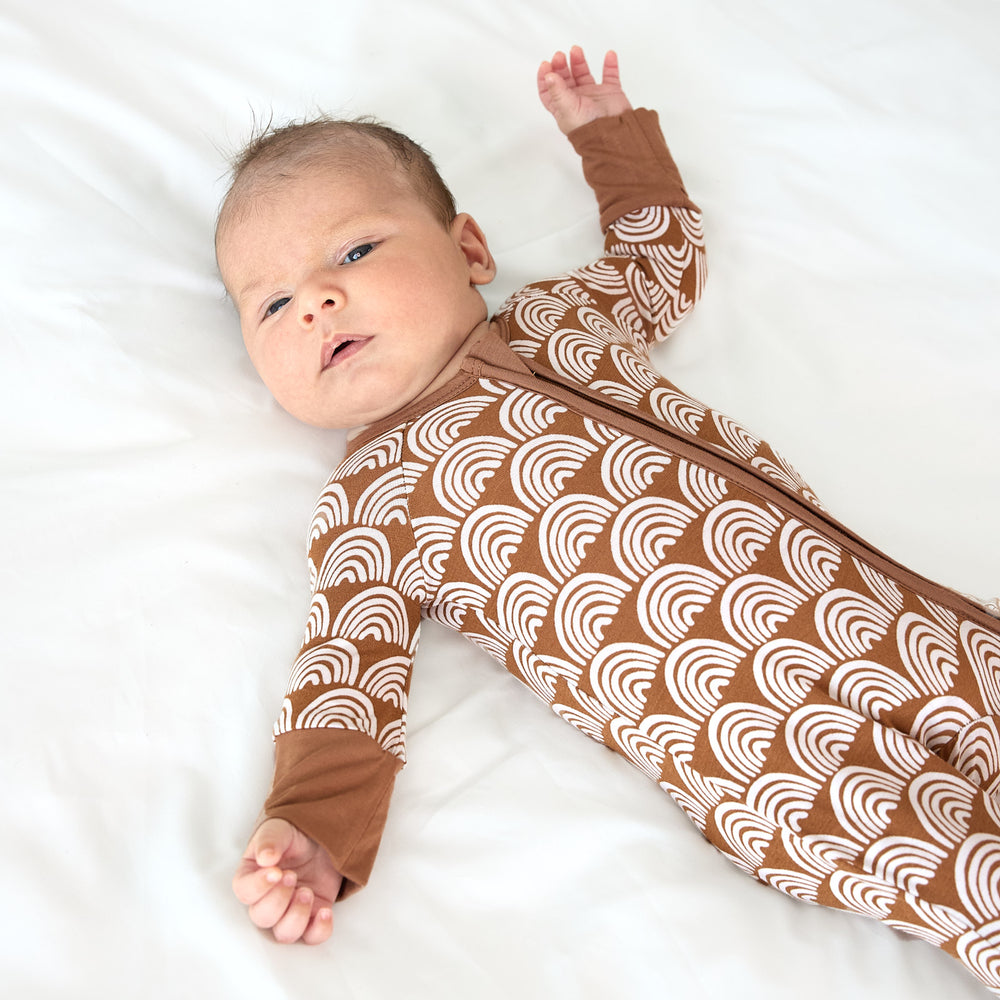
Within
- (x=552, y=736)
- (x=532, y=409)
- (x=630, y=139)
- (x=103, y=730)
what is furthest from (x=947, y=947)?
(x=630, y=139)

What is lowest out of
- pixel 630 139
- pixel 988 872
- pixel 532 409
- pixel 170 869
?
pixel 170 869

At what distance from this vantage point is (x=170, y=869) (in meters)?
1.24

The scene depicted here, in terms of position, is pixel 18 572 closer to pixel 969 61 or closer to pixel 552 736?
pixel 552 736

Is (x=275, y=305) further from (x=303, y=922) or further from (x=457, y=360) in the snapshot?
(x=303, y=922)

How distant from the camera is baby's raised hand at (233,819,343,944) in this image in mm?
1163

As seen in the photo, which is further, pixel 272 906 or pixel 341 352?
pixel 341 352

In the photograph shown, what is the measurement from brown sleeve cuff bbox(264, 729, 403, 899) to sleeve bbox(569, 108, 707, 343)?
93 centimetres

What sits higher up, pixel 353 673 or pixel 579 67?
pixel 579 67

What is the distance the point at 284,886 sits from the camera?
1.18m

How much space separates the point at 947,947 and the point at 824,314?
1.18 meters

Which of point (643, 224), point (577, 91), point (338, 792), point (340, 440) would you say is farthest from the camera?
point (577, 91)

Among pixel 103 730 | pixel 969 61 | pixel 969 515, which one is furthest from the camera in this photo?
pixel 969 61

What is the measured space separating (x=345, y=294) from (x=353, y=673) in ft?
1.84

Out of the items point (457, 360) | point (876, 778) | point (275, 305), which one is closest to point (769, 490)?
point (876, 778)
